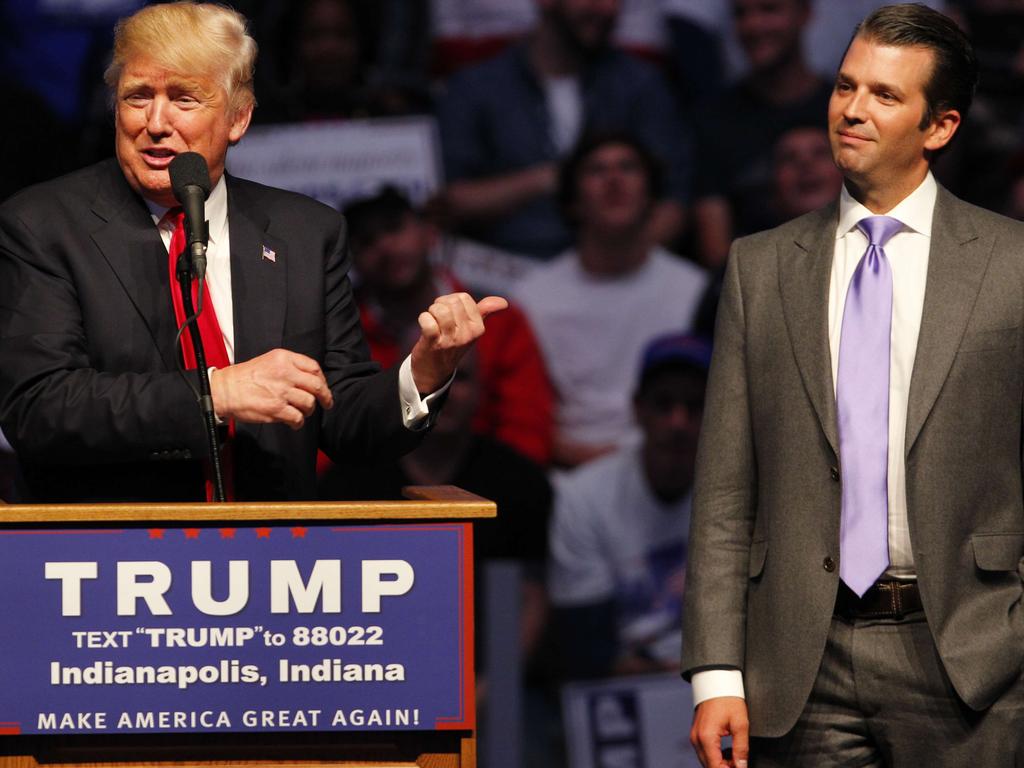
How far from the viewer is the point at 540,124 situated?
17.1 feet

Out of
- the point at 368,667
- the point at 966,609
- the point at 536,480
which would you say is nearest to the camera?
the point at 368,667

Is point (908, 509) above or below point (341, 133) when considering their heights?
below

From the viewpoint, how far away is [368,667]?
1.96 meters

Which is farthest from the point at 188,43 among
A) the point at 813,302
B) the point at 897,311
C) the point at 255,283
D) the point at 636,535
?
the point at 636,535

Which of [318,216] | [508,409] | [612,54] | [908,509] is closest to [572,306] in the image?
[508,409]

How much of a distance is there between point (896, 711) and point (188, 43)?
1.33 m

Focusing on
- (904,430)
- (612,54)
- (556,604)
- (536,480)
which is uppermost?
(612,54)

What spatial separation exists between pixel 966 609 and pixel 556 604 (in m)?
2.99

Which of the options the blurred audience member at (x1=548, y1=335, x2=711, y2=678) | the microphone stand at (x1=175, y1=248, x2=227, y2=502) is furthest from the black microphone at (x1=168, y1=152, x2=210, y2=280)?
the blurred audience member at (x1=548, y1=335, x2=711, y2=678)

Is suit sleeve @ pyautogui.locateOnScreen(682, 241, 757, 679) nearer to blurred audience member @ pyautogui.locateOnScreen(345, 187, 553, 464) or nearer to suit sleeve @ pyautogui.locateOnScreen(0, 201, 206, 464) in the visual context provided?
suit sleeve @ pyautogui.locateOnScreen(0, 201, 206, 464)

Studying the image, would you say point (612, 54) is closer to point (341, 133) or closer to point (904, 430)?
point (341, 133)

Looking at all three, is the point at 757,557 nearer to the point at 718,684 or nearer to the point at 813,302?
the point at 718,684

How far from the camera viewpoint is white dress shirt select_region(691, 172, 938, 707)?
212 centimetres

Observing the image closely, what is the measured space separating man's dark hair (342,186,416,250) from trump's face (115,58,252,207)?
107 inches
